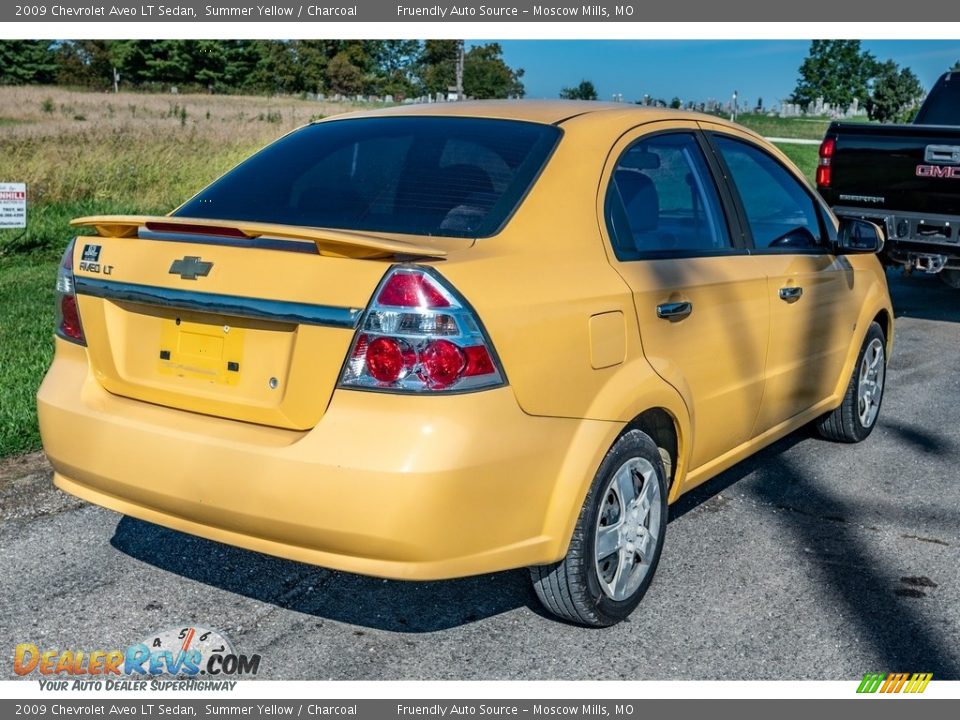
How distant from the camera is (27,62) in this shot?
78.3 metres

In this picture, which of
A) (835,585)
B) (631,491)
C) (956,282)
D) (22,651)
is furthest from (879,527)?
(956,282)

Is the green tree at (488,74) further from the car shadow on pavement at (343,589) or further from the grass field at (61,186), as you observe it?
the car shadow on pavement at (343,589)

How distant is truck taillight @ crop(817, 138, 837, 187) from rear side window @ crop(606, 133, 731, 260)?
5.49 meters

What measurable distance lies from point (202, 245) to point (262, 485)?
2.46 ft

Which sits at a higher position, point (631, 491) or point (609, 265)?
point (609, 265)

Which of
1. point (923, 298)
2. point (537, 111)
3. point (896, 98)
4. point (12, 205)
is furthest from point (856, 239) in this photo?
point (896, 98)

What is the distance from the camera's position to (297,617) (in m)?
3.60

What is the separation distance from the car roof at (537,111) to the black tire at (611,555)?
119 centimetres

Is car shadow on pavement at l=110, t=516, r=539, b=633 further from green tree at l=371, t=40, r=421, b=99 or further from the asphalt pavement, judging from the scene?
green tree at l=371, t=40, r=421, b=99

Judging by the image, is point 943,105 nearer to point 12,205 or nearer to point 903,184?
point 903,184

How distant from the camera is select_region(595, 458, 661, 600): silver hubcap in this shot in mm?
3482

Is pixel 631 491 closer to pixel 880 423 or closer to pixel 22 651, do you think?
pixel 22 651

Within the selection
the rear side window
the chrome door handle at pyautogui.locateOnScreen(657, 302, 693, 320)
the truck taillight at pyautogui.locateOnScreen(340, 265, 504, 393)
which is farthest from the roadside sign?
the truck taillight at pyautogui.locateOnScreen(340, 265, 504, 393)
